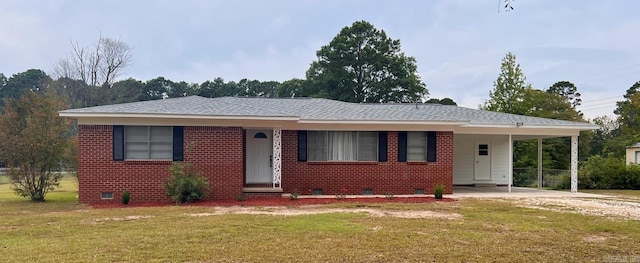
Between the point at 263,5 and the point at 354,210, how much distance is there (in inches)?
220

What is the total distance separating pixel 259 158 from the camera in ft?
54.8

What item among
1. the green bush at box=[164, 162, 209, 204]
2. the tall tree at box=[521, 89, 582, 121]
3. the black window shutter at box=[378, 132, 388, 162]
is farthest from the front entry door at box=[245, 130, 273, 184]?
the tall tree at box=[521, 89, 582, 121]

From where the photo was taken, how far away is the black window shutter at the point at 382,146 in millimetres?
16328

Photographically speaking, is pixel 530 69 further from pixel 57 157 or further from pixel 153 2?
pixel 57 157

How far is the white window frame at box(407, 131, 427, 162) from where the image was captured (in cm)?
1650

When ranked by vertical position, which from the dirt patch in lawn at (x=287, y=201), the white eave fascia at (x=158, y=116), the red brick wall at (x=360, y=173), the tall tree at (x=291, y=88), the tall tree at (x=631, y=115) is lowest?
the dirt patch in lawn at (x=287, y=201)

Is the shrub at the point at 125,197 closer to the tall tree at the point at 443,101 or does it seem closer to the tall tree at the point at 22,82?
the tall tree at the point at 443,101

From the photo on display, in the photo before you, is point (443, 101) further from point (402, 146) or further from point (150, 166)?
point (150, 166)

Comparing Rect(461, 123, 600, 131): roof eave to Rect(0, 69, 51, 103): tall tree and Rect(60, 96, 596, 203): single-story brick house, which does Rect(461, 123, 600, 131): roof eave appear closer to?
Rect(60, 96, 596, 203): single-story brick house

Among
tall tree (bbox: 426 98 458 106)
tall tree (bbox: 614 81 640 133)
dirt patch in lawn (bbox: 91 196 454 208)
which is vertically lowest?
dirt patch in lawn (bbox: 91 196 454 208)

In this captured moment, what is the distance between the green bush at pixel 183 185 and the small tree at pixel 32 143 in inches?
167

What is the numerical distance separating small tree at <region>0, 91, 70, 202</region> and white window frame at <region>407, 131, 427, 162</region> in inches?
441

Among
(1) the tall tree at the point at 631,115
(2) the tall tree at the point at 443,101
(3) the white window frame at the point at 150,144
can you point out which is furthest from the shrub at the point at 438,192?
(2) the tall tree at the point at 443,101

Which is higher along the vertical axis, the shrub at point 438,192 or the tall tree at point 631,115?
the tall tree at point 631,115
